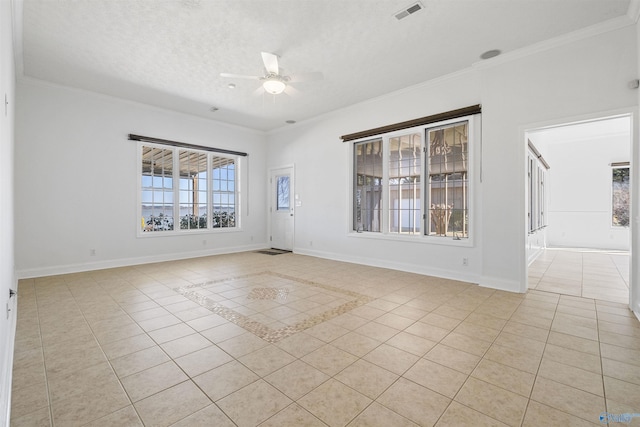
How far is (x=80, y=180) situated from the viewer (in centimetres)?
521

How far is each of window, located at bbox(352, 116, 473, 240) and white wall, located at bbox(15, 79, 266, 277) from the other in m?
4.01

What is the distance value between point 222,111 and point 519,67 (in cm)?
532

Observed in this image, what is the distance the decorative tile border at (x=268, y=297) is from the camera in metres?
2.72

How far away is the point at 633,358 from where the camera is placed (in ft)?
7.33

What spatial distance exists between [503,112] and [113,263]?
22.9 feet

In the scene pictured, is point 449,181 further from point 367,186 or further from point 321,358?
point 321,358

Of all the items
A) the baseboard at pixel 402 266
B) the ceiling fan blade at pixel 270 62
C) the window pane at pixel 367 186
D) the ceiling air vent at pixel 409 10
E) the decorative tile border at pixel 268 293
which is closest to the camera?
the ceiling air vent at pixel 409 10

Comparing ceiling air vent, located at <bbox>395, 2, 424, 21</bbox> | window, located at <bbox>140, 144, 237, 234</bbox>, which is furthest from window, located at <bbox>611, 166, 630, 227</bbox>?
window, located at <bbox>140, 144, 237, 234</bbox>

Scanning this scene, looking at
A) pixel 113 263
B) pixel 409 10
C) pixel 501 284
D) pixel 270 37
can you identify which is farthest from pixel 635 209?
pixel 113 263

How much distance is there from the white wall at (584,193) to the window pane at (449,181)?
5.97 m

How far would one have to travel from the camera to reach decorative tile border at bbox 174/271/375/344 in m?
2.72

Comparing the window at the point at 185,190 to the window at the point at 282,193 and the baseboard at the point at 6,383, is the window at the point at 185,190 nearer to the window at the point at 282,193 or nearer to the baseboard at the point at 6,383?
the window at the point at 282,193

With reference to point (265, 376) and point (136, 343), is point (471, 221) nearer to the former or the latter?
point (265, 376)

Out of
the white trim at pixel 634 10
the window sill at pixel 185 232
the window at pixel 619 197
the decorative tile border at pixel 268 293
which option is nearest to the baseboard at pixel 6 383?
the decorative tile border at pixel 268 293
